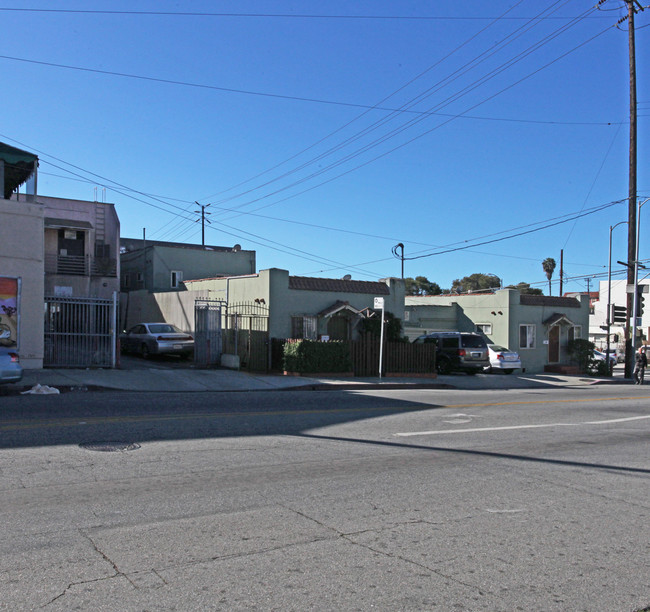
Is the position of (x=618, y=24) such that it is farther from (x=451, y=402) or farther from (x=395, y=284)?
(x=451, y=402)

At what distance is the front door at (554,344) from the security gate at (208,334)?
59.7 ft

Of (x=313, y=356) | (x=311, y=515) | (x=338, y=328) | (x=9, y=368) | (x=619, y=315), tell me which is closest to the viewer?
(x=311, y=515)

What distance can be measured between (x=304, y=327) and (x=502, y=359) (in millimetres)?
9620

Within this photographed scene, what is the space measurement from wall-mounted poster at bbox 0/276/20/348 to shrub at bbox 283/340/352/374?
8.30m

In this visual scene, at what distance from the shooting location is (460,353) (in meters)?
26.9

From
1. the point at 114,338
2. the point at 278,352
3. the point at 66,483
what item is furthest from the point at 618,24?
the point at 66,483

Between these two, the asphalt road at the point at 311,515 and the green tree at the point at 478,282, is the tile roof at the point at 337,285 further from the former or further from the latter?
the green tree at the point at 478,282

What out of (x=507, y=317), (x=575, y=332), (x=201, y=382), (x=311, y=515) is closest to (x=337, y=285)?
(x=201, y=382)

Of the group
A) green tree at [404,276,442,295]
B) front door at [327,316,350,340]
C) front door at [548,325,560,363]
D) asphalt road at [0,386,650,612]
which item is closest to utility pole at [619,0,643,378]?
front door at [548,325,560,363]

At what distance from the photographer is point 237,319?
895 inches

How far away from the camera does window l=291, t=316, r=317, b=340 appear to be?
23812 millimetres

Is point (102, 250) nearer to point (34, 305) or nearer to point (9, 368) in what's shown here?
point (34, 305)

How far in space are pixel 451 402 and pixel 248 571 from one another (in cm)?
1186

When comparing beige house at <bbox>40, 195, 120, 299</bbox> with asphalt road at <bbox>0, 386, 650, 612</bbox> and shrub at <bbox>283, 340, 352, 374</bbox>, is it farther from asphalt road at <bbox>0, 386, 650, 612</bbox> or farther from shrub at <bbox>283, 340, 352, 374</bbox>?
asphalt road at <bbox>0, 386, 650, 612</bbox>
